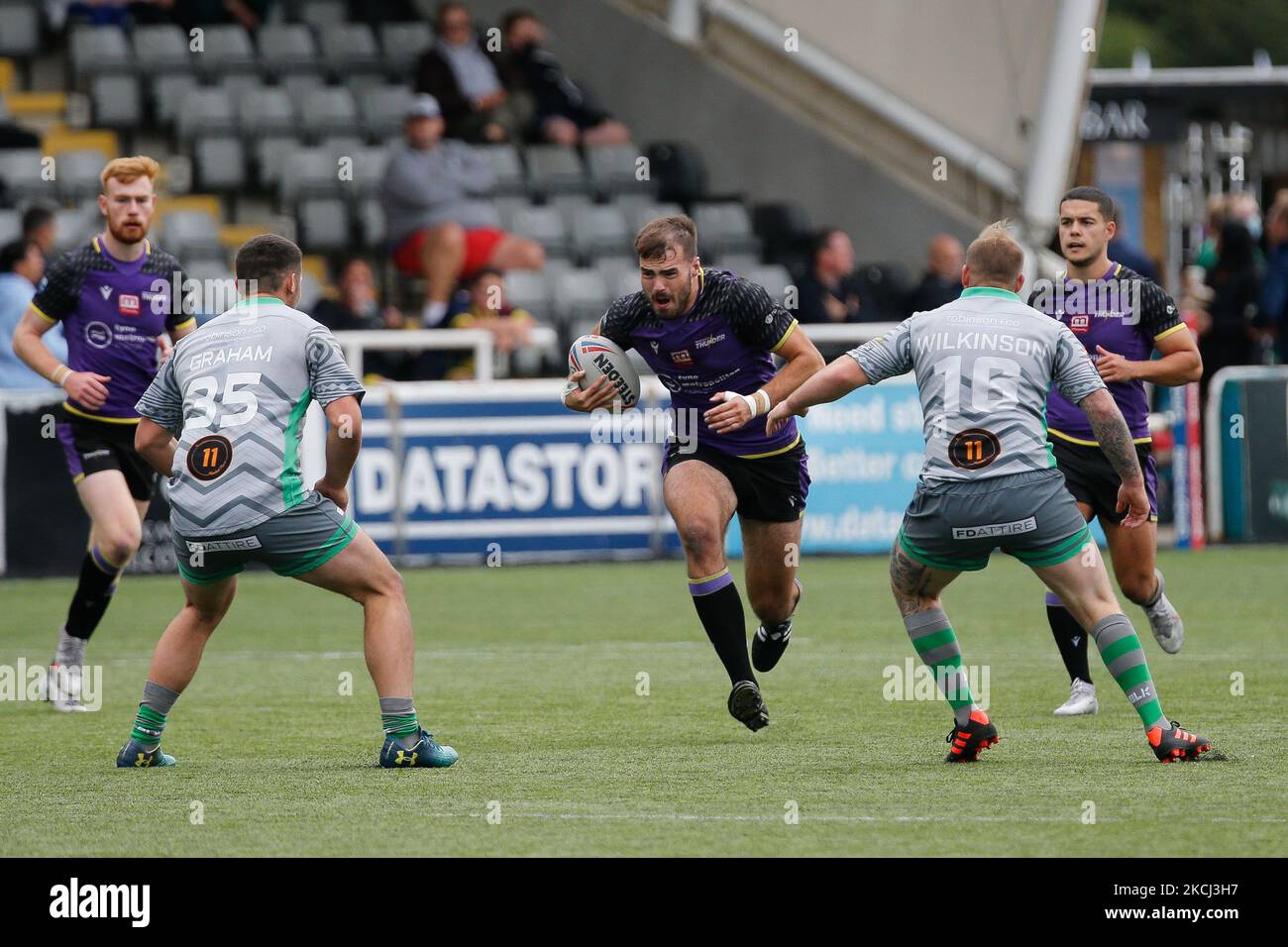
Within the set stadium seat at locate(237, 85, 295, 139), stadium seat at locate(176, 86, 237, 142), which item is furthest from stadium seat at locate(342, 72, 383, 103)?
stadium seat at locate(176, 86, 237, 142)

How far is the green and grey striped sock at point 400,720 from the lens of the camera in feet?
25.5

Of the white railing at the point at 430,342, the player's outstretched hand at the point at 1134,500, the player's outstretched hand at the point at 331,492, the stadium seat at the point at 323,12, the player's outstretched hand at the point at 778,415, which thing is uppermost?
the stadium seat at the point at 323,12

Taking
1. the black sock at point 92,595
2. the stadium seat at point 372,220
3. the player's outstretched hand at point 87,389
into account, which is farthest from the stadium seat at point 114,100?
the black sock at point 92,595

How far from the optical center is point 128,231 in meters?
10.1

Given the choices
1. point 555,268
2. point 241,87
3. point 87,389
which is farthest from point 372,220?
point 87,389

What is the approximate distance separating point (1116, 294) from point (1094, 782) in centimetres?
280

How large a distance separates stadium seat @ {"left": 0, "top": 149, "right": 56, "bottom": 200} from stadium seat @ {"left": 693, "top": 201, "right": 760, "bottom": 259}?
20.7 ft

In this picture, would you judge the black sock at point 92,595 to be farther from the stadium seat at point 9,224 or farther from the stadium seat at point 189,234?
the stadium seat at point 9,224

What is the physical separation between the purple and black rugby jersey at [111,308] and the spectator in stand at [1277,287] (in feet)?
37.5

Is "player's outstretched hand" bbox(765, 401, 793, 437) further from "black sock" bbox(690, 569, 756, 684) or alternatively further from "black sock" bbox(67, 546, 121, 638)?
"black sock" bbox(67, 546, 121, 638)

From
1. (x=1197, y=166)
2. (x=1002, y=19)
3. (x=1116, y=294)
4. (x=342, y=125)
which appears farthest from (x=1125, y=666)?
(x=1197, y=166)

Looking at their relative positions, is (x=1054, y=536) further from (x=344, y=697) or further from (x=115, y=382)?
(x=115, y=382)

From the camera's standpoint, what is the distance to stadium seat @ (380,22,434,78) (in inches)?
901

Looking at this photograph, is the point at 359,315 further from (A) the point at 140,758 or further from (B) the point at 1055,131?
(A) the point at 140,758
